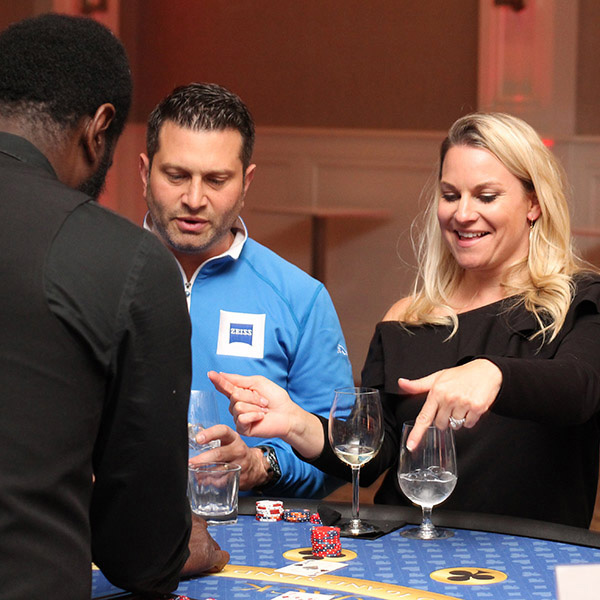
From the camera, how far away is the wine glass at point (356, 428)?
172cm

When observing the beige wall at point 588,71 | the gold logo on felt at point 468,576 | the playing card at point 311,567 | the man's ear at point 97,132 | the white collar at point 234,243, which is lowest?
the playing card at point 311,567

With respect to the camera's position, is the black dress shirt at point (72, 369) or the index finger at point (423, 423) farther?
the index finger at point (423, 423)

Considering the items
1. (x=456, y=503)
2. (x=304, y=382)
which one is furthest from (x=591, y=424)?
(x=304, y=382)

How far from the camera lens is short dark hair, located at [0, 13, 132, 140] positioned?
1.09m

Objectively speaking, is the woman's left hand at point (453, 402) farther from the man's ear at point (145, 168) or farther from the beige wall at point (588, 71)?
the beige wall at point (588, 71)

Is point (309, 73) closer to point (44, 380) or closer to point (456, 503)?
point (456, 503)

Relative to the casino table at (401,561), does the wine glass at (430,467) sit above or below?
above

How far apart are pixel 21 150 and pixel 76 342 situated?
0.23 meters

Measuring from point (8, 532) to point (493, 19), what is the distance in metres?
5.77

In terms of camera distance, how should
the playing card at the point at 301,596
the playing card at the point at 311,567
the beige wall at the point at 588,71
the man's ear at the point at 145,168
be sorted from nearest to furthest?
the playing card at the point at 301,596 → the playing card at the point at 311,567 → the man's ear at the point at 145,168 → the beige wall at the point at 588,71

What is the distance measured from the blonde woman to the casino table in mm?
Result: 228

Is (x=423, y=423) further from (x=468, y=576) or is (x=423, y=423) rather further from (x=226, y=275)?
(x=226, y=275)

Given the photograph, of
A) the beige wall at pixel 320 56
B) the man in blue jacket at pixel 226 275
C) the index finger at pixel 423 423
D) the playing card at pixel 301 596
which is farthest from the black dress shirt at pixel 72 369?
the beige wall at pixel 320 56

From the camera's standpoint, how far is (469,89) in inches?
254
